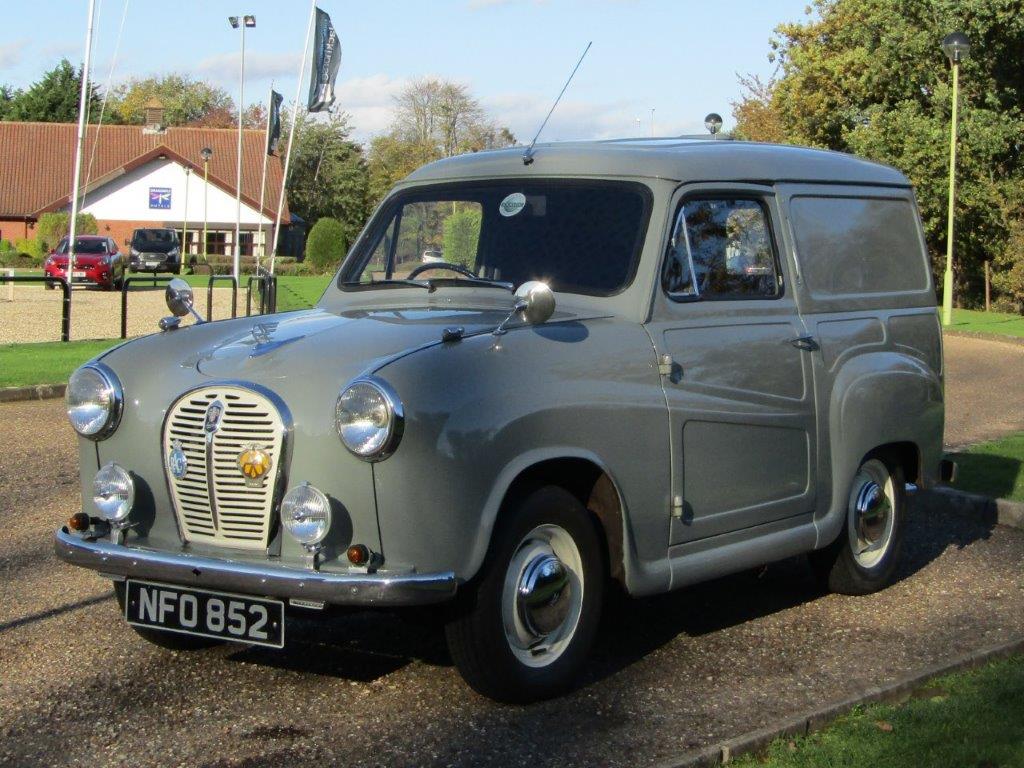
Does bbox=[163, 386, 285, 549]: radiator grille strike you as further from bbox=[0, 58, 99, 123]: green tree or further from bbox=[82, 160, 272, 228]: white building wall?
bbox=[0, 58, 99, 123]: green tree

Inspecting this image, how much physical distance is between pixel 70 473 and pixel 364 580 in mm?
6191

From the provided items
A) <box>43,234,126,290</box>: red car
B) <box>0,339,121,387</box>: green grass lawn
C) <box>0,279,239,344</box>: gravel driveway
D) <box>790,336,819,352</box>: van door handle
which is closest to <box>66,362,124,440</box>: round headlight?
<box>790,336,819,352</box>: van door handle

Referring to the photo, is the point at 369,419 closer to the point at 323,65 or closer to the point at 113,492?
the point at 113,492

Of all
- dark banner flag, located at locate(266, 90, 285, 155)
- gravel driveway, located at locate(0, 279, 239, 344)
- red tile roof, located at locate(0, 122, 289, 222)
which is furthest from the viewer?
red tile roof, located at locate(0, 122, 289, 222)

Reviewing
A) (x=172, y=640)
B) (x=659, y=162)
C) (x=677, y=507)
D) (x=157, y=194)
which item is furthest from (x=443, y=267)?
(x=157, y=194)

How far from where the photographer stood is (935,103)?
39719 mm

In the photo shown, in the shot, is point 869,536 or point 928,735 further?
point 869,536

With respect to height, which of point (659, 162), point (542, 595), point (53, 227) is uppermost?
point (53, 227)

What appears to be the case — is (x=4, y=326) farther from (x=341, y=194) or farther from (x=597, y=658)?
(x=341, y=194)

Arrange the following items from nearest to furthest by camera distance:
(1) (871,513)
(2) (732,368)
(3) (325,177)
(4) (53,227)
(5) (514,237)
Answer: (2) (732,368) → (5) (514,237) → (1) (871,513) → (4) (53,227) → (3) (325,177)

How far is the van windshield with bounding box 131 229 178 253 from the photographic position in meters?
58.1

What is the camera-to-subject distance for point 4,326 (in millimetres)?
27109

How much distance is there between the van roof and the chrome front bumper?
7.17ft

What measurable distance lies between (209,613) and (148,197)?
7686 cm
